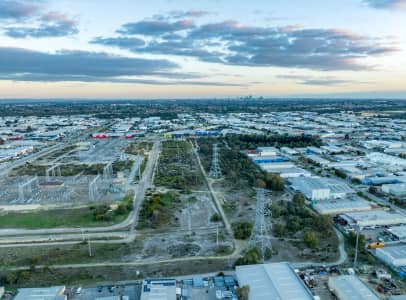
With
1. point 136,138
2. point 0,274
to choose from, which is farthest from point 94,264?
point 136,138

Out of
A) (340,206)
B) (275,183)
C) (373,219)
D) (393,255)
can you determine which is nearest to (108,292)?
(393,255)

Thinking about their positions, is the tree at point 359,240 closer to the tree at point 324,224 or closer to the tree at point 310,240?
the tree at point 324,224

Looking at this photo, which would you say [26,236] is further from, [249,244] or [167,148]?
[167,148]

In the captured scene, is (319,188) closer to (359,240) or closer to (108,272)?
(359,240)

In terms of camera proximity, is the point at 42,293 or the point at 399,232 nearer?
the point at 42,293

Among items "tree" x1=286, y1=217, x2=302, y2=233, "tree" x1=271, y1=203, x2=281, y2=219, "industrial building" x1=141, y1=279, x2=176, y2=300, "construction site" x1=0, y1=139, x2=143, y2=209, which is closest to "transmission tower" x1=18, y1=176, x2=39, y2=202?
"construction site" x1=0, y1=139, x2=143, y2=209

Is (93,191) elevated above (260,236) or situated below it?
below

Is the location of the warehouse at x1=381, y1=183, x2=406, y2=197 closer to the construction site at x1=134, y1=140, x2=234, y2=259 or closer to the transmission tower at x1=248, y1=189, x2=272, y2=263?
the transmission tower at x1=248, y1=189, x2=272, y2=263
